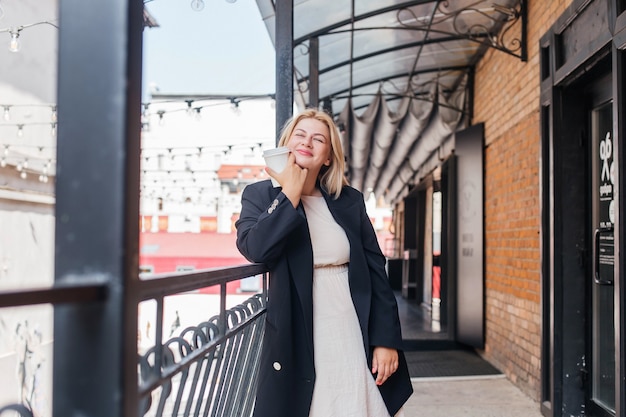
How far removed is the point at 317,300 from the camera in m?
1.72

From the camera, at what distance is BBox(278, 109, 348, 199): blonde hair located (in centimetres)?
190

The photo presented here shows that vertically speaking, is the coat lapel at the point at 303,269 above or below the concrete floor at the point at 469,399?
above

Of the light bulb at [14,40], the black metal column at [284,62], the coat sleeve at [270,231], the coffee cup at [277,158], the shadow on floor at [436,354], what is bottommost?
the shadow on floor at [436,354]

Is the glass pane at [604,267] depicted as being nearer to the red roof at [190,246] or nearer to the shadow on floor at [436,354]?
the shadow on floor at [436,354]

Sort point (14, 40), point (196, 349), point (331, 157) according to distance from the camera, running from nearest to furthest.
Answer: point (196, 349) < point (331, 157) < point (14, 40)

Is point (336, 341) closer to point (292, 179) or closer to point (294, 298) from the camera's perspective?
point (294, 298)

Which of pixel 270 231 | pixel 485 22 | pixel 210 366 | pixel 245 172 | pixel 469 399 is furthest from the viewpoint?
pixel 245 172

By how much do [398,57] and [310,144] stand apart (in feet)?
15.4

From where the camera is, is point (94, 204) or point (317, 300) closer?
point (94, 204)

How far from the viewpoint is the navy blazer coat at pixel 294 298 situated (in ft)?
5.32

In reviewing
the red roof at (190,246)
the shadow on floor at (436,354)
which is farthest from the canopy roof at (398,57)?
the red roof at (190,246)

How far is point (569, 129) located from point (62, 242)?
3.60 metres

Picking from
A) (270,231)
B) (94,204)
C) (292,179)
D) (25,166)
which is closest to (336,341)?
(270,231)

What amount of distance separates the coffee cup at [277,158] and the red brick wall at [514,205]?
8.90 feet
